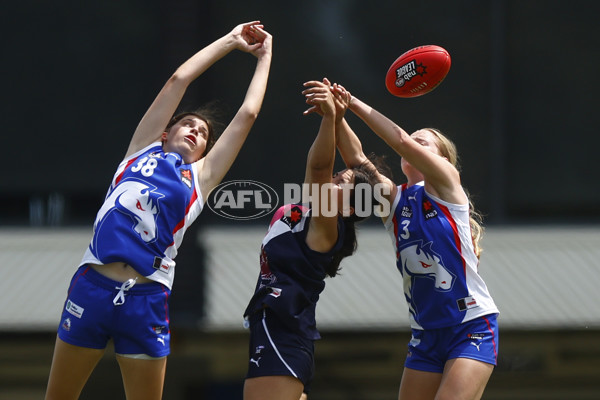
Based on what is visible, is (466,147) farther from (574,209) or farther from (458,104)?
(574,209)

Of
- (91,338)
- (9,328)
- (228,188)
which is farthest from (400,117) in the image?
(91,338)

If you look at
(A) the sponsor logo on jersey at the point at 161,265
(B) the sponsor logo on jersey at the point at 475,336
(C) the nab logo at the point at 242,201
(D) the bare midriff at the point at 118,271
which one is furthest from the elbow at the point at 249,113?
(C) the nab logo at the point at 242,201

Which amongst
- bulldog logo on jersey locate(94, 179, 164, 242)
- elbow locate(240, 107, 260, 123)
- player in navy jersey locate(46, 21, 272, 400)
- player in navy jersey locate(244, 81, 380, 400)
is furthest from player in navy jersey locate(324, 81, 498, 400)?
bulldog logo on jersey locate(94, 179, 164, 242)

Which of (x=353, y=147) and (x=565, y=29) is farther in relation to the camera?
(x=565, y=29)

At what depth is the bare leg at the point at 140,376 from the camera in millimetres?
3043

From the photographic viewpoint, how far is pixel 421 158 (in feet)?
10.6

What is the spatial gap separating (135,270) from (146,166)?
0.45 m

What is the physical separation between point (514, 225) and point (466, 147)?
0.88 metres

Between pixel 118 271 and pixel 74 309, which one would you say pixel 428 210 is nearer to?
pixel 118 271

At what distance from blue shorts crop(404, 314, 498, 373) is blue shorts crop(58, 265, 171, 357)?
1.17m

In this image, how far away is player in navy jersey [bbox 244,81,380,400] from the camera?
3016 mm

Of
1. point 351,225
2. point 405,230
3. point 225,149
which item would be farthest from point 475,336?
point 225,149

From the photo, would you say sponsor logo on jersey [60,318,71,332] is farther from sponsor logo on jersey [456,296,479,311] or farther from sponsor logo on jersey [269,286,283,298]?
sponsor logo on jersey [456,296,479,311]

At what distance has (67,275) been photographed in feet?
20.7
